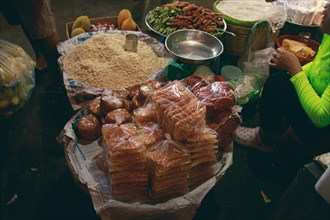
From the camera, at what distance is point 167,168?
5.02 ft

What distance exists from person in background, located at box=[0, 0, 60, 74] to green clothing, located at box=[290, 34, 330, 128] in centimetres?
232

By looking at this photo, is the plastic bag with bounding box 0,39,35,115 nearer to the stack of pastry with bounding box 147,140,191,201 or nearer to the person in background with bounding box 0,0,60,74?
the person in background with bounding box 0,0,60,74

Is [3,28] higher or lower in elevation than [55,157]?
higher

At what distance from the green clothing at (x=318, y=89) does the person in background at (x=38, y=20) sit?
7.60 ft

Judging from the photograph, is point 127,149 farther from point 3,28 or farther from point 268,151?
point 3,28

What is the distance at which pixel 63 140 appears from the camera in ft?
6.33

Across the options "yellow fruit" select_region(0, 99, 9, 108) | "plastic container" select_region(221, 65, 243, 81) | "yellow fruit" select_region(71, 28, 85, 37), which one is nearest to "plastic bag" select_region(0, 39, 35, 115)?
"yellow fruit" select_region(0, 99, 9, 108)

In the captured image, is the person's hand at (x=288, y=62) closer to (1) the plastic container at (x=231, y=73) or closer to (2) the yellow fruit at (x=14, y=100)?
(1) the plastic container at (x=231, y=73)

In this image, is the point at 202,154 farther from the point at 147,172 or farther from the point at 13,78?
the point at 13,78

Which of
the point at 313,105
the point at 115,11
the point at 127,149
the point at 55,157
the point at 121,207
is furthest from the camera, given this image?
the point at 115,11

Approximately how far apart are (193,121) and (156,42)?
5.88ft

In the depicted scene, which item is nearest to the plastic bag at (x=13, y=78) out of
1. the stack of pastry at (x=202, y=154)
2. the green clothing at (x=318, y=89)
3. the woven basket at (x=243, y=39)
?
the stack of pastry at (x=202, y=154)

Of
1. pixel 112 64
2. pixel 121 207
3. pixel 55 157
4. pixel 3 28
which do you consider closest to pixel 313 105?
pixel 121 207

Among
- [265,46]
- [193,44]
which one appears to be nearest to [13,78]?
[193,44]
